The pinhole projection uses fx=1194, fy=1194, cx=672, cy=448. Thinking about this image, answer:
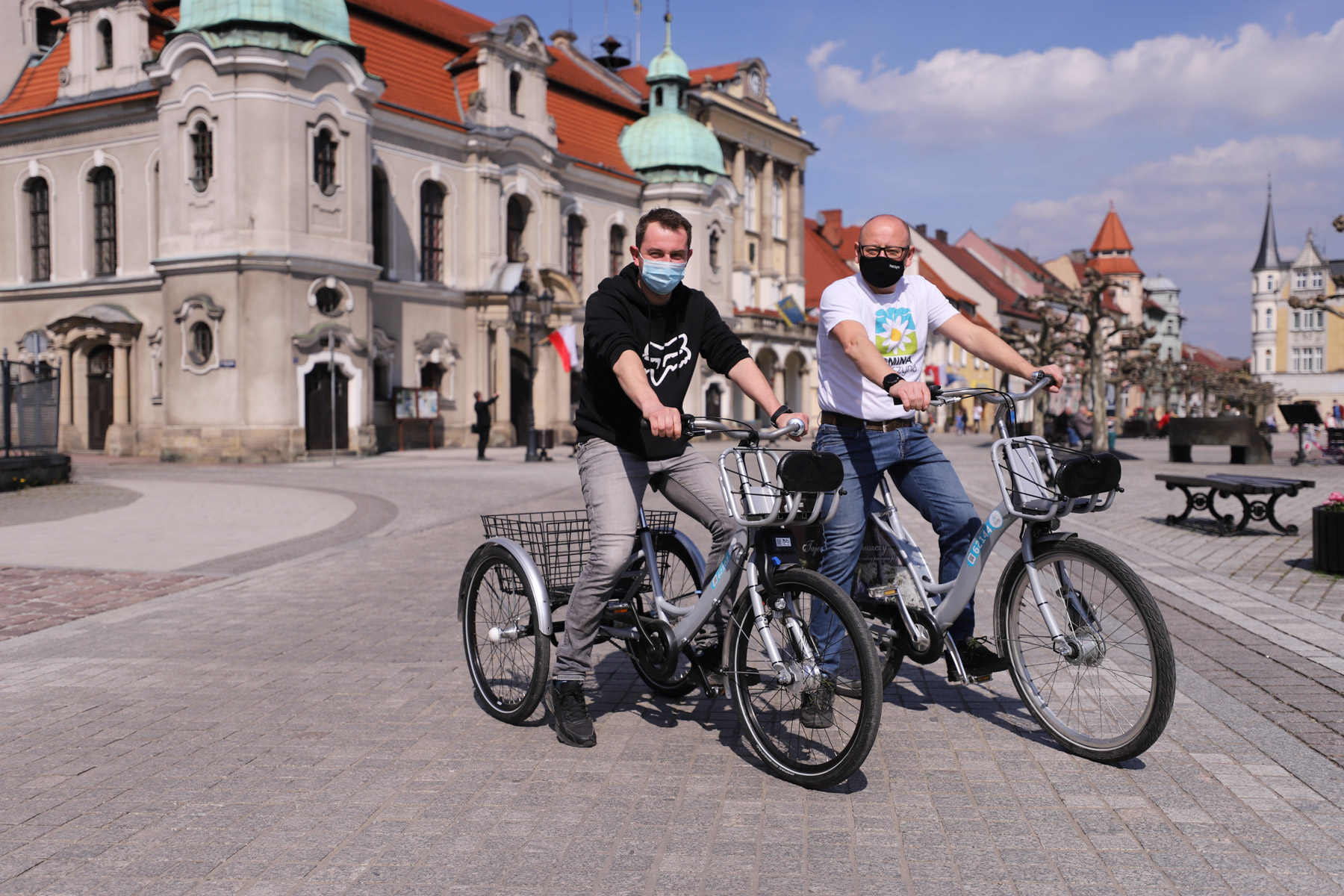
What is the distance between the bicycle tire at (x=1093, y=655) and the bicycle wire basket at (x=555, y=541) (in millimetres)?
1419

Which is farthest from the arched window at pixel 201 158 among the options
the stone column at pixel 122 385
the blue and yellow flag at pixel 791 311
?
the blue and yellow flag at pixel 791 311

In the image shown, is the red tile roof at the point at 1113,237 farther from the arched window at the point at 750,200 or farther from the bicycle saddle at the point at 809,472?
the bicycle saddle at the point at 809,472

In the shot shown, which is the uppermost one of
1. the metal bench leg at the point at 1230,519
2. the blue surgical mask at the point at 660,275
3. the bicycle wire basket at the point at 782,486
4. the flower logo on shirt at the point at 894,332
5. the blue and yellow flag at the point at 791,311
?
the blue and yellow flag at the point at 791,311

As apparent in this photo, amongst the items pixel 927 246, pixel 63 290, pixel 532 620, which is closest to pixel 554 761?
pixel 532 620

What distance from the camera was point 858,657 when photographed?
3.73m

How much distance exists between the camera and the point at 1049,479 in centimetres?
411

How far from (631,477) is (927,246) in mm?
77922

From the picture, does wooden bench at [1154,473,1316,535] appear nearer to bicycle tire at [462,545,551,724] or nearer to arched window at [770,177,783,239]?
bicycle tire at [462,545,551,724]

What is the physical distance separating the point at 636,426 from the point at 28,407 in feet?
49.3

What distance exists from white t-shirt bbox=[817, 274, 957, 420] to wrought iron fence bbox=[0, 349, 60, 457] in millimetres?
14356

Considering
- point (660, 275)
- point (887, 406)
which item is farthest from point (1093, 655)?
point (660, 275)

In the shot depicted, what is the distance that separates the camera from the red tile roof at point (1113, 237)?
11950 centimetres

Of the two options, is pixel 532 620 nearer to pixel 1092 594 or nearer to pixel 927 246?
pixel 1092 594

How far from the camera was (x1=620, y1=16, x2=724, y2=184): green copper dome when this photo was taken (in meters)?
47.4
